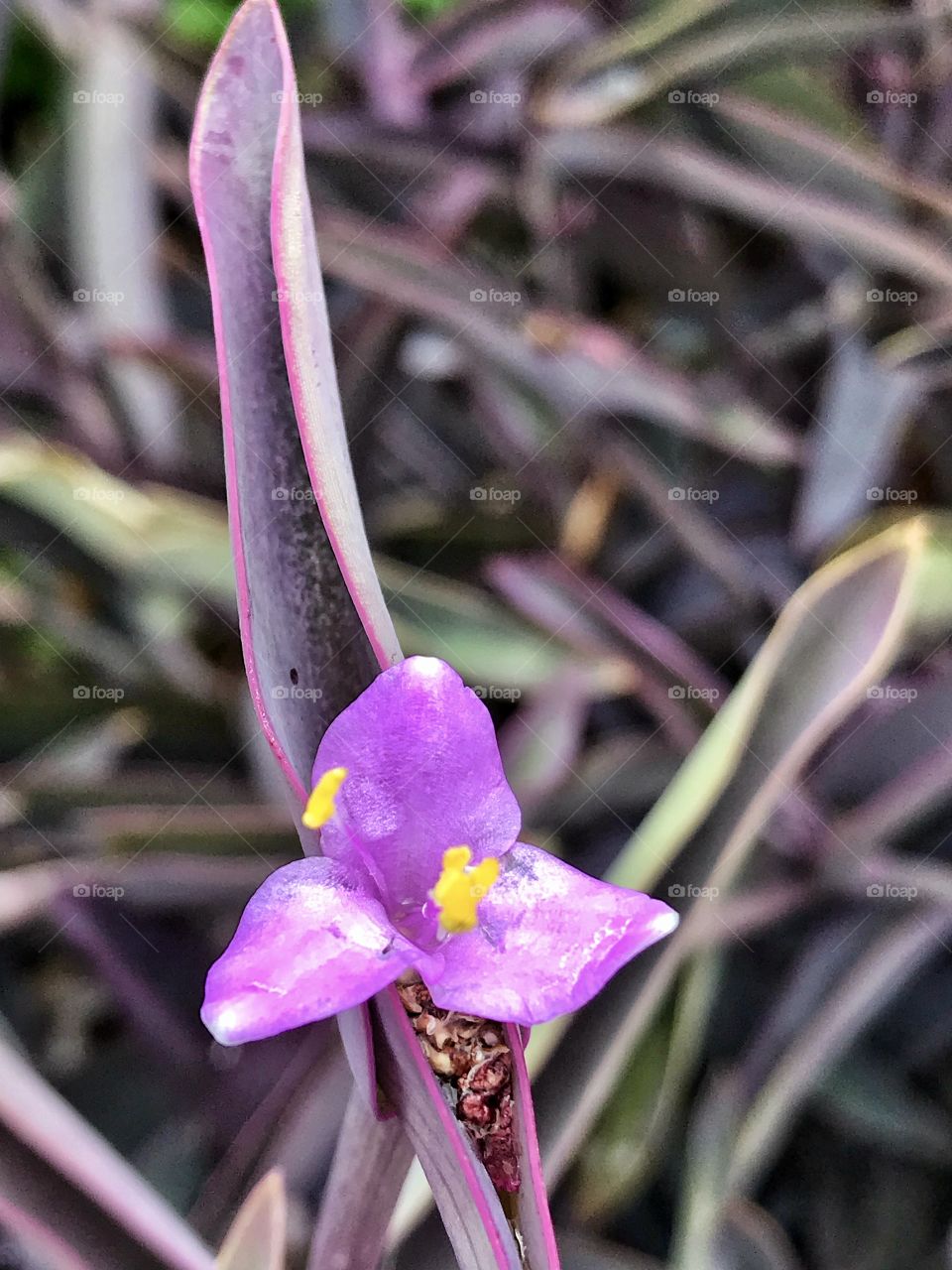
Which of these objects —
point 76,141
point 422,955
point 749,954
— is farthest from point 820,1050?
point 76,141

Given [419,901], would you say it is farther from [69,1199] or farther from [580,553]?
[580,553]

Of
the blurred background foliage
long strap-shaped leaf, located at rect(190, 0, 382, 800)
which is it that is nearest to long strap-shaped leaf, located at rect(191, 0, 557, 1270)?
long strap-shaped leaf, located at rect(190, 0, 382, 800)

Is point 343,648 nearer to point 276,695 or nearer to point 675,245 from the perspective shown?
point 276,695

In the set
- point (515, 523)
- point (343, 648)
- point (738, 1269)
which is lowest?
point (738, 1269)

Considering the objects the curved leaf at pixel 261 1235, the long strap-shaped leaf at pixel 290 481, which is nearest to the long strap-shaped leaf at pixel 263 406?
the long strap-shaped leaf at pixel 290 481

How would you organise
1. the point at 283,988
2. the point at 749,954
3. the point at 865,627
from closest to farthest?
the point at 283,988 < the point at 865,627 < the point at 749,954

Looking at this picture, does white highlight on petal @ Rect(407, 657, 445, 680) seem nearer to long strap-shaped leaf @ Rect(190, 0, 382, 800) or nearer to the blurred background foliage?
long strap-shaped leaf @ Rect(190, 0, 382, 800)
